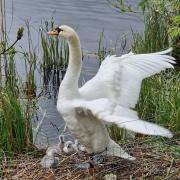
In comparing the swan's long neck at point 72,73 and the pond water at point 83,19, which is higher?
the swan's long neck at point 72,73

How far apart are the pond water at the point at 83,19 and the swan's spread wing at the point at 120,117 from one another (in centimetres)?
587

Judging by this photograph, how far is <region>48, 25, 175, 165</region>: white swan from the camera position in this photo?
513 centimetres

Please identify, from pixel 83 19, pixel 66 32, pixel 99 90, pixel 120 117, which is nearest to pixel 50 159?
pixel 99 90

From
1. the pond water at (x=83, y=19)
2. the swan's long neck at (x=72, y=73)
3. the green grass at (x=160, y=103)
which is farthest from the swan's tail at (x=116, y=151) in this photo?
the pond water at (x=83, y=19)

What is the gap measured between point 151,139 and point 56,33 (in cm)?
136

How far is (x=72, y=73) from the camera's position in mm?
5316

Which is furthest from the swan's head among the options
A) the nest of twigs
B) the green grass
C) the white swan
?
the green grass

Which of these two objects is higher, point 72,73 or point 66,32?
point 66,32

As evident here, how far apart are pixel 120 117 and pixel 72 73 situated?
134 centimetres

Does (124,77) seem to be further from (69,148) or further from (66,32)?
(69,148)

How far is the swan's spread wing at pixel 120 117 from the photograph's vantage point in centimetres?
376

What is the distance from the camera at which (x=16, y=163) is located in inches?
216

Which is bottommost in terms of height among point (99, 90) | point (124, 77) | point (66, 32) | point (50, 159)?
point (50, 159)

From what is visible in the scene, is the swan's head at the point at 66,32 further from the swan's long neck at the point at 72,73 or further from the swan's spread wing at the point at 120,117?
the swan's spread wing at the point at 120,117
